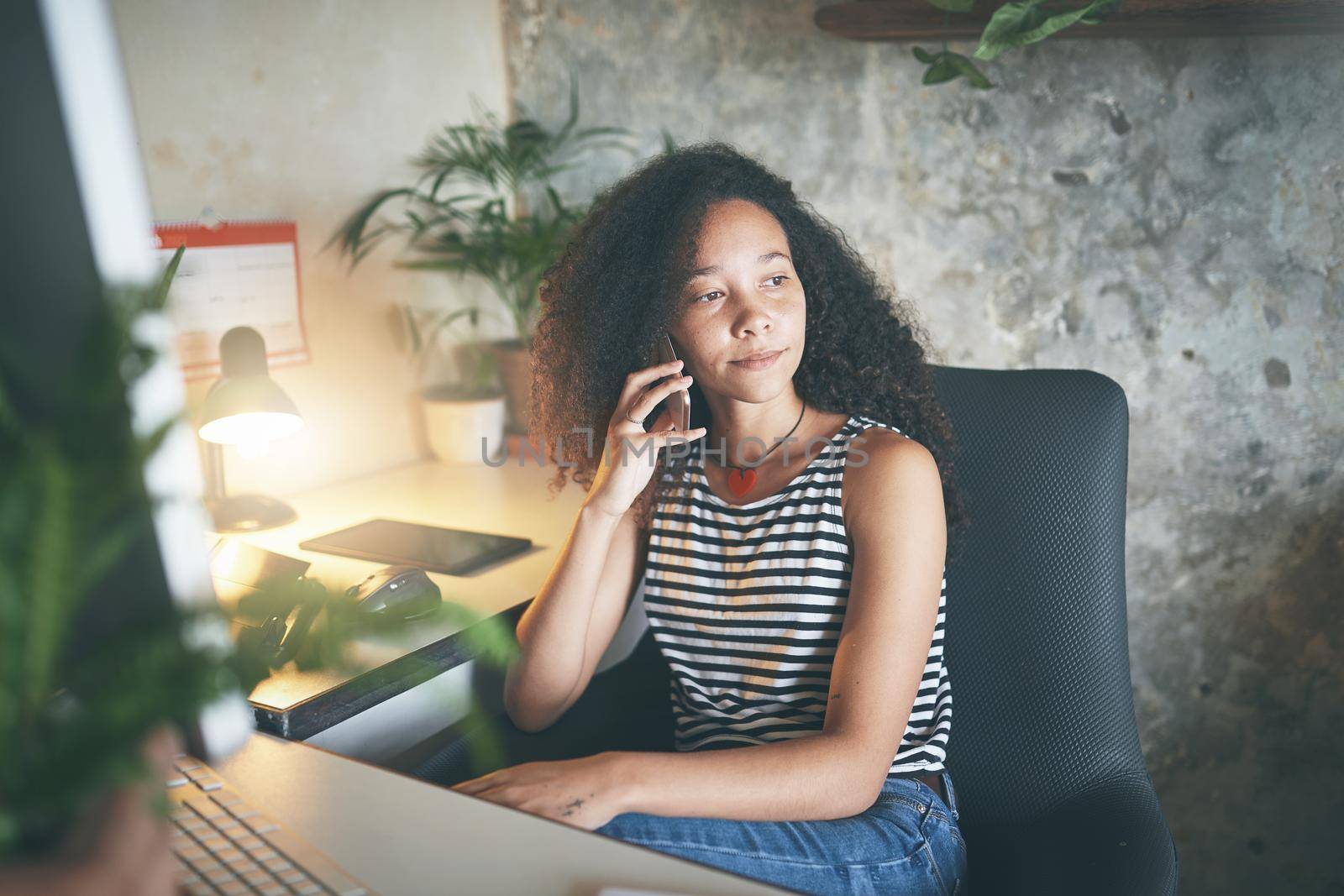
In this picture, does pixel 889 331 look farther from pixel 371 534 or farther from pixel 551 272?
pixel 371 534

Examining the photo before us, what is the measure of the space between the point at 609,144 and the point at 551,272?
714mm

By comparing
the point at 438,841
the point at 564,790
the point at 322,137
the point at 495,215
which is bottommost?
the point at 564,790

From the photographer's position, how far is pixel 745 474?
4.80 ft

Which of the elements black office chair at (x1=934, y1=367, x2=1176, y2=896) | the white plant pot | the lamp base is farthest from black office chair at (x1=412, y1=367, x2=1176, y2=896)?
the white plant pot

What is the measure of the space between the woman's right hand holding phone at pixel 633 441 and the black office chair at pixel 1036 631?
0.35m

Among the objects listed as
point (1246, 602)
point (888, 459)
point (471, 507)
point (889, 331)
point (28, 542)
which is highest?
point (28, 542)

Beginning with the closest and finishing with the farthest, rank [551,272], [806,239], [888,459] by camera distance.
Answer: [888,459] → [806,239] → [551,272]

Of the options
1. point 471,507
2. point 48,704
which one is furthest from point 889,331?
point 48,704

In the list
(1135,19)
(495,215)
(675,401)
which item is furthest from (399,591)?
(1135,19)

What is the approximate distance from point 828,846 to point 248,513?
1.22 meters

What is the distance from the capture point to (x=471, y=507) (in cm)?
193

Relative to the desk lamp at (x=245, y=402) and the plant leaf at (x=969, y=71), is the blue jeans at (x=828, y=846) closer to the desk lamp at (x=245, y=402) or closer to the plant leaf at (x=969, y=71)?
the desk lamp at (x=245, y=402)

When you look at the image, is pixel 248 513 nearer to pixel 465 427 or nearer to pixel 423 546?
pixel 423 546

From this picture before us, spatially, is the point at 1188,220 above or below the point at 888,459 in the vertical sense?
above
